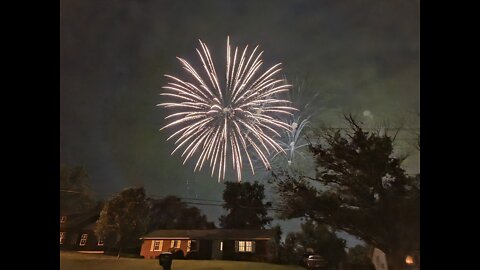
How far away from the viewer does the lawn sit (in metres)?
8.84

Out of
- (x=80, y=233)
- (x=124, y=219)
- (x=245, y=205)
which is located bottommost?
(x=80, y=233)

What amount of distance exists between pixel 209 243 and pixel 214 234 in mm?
236

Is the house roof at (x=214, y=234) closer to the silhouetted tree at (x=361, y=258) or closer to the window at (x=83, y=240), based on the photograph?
the window at (x=83, y=240)

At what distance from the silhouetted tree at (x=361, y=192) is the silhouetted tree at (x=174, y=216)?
178 centimetres

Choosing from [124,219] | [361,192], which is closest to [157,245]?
[124,219]

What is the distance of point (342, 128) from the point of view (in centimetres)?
899

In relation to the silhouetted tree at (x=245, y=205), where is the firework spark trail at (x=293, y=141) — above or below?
above

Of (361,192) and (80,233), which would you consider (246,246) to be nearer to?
(361,192)

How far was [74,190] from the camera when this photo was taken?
31.2 feet

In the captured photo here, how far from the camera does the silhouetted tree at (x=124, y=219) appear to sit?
927cm

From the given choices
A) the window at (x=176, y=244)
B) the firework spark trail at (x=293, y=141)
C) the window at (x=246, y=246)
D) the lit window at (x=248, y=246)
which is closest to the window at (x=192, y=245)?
the window at (x=176, y=244)

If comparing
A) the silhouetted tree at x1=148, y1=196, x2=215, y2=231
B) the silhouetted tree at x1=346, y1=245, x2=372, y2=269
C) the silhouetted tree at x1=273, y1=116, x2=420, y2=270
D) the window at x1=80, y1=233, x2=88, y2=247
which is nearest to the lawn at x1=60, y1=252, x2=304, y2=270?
the window at x1=80, y1=233, x2=88, y2=247
